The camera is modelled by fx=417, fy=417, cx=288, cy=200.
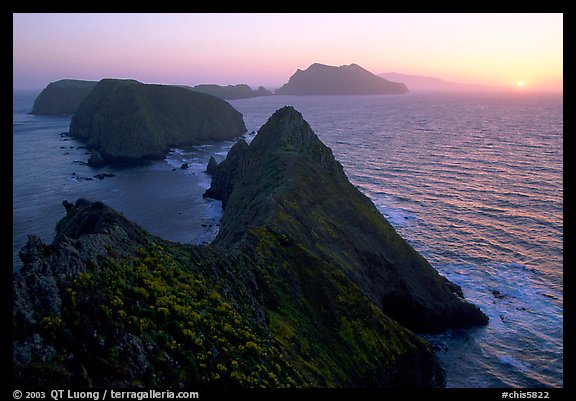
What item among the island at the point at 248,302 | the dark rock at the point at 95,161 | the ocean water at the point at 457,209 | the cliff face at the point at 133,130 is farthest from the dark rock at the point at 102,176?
the island at the point at 248,302

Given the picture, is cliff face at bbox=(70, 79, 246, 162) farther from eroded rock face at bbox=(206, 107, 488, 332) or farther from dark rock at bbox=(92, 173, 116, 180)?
eroded rock face at bbox=(206, 107, 488, 332)

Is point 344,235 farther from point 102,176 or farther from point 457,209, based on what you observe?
point 102,176

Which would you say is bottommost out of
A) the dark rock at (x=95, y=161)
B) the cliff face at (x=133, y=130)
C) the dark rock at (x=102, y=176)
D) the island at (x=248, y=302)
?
the island at (x=248, y=302)

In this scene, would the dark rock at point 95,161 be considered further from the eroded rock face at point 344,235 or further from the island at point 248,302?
the island at point 248,302

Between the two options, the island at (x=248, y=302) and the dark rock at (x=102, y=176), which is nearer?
the island at (x=248, y=302)

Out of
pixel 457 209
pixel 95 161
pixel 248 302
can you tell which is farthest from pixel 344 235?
pixel 95 161

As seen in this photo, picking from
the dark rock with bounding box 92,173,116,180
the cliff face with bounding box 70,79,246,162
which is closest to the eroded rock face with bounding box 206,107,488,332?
the dark rock with bounding box 92,173,116,180
